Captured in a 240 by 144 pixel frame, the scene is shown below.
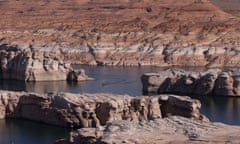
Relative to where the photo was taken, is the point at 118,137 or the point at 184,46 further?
the point at 184,46

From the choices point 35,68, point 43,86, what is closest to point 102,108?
point 43,86

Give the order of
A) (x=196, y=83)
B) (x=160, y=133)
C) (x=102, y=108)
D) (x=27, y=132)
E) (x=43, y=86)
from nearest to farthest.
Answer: (x=160, y=133), (x=102, y=108), (x=27, y=132), (x=196, y=83), (x=43, y=86)

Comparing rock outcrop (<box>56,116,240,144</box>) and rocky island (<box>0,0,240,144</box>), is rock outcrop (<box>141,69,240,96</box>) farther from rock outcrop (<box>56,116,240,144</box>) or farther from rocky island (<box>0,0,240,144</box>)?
rock outcrop (<box>56,116,240,144</box>)

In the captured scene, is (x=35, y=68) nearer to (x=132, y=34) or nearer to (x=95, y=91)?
(x=95, y=91)

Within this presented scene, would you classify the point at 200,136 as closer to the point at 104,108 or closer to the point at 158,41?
the point at 104,108

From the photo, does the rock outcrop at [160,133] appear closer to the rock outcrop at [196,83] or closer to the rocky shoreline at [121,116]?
the rocky shoreline at [121,116]

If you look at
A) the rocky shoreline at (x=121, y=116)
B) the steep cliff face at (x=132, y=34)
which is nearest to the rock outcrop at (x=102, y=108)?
the rocky shoreline at (x=121, y=116)

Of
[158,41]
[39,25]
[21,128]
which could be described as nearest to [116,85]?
[21,128]
